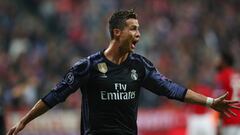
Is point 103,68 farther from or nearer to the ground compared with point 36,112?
farther from the ground

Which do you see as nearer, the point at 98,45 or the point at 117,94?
the point at 117,94

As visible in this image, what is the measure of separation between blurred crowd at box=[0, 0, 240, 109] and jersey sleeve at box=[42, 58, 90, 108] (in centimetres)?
945

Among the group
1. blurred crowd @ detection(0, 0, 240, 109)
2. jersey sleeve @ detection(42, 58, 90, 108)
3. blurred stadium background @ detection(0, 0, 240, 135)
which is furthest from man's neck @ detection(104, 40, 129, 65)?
blurred crowd @ detection(0, 0, 240, 109)

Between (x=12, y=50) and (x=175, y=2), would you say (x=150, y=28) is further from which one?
(x=12, y=50)

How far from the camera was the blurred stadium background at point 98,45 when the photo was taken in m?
16.9

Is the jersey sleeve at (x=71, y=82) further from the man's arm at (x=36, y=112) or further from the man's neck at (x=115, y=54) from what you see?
the man's neck at (x=115, y=54)

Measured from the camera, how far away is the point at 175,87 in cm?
839

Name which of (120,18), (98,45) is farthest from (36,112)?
(98,45)

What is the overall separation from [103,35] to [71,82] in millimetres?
12538

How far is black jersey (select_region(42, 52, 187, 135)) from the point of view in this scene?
26.8ft

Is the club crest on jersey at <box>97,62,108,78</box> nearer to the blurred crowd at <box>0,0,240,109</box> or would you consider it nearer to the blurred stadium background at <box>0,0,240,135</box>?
the blurred stadium background at <box>0,0,240,135</box>

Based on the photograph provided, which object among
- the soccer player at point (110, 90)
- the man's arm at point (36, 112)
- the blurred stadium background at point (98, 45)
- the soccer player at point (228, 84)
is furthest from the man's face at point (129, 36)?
the blurred stadium background at point (98, 45)

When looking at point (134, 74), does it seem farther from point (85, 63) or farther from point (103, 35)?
point (103, 35)

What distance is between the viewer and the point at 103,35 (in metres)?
20.7
